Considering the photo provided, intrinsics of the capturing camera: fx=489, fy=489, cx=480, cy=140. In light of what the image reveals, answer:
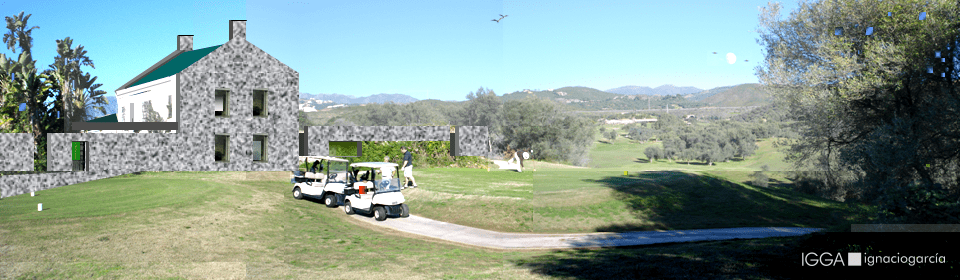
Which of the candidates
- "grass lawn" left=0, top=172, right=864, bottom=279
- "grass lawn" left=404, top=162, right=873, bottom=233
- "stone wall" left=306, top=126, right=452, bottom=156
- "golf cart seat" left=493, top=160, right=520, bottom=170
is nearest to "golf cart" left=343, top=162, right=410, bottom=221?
"grass lawn" left=0, top=172, right=864, bottom=279

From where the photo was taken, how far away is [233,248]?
9.40 meters

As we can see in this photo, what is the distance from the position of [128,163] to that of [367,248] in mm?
→ 4827

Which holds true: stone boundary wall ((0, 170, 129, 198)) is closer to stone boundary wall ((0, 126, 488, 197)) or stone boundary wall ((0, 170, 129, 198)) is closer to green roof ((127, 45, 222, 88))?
stone boundary wall ((0, 126, 488, 197))

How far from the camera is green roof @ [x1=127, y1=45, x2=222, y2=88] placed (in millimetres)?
6684

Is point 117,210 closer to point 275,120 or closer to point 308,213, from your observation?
point 308,213

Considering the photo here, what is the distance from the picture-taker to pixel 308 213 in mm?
11891

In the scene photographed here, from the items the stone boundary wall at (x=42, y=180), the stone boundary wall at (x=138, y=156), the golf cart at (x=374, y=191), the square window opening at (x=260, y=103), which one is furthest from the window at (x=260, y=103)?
the golf cart at (x=374, y=191)

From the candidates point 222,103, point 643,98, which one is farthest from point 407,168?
point 643,98

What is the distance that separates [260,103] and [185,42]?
310 centimetres

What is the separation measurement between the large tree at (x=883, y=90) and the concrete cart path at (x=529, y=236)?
3.49 m

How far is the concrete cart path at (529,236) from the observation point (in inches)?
473

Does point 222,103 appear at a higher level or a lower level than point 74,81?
lower

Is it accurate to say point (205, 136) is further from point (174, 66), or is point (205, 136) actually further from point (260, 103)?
point (174, 66)

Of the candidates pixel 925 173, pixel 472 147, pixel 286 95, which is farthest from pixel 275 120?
pixel 925 173
